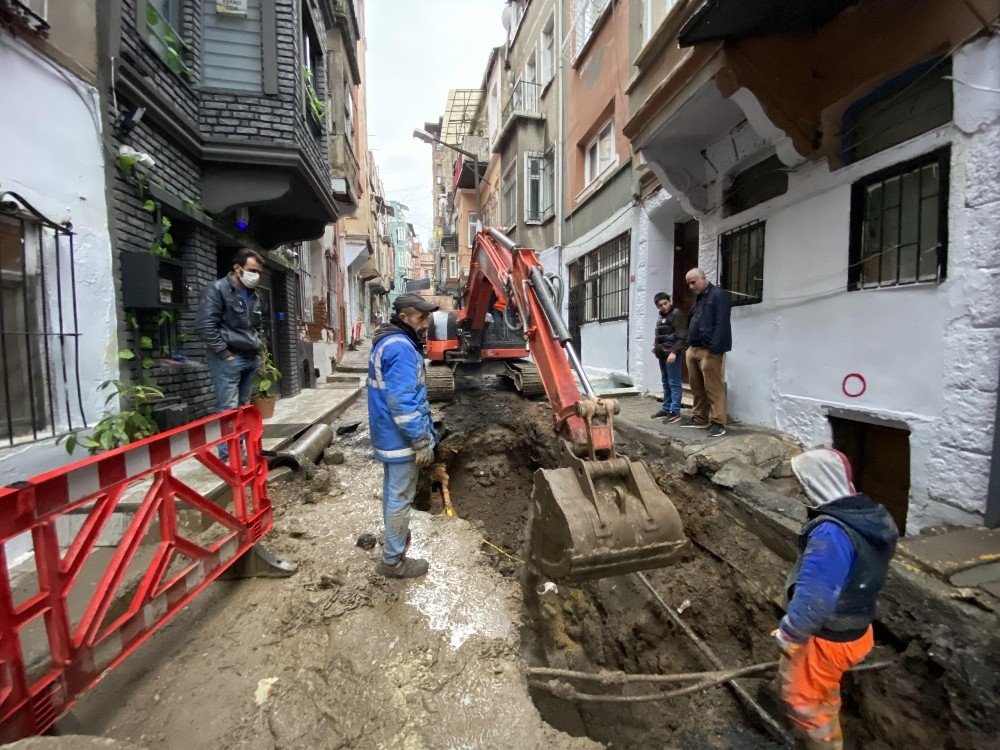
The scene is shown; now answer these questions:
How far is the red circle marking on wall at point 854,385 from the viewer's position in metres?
3.81

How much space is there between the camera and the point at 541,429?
20.9 feet

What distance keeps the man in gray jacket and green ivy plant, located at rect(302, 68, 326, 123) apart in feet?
15.3

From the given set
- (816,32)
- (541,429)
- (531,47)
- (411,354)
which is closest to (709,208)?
(816,32)

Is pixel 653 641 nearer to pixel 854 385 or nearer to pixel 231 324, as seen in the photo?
pixel 854 385

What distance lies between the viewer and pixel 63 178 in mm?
3662

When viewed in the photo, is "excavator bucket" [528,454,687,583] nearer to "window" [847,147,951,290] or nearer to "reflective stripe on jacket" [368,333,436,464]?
"reflective stripe on jacket" [368,333,436,464]

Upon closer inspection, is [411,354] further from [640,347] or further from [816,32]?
[640,347]

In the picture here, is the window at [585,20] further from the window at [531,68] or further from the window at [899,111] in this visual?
the window at [899,111]

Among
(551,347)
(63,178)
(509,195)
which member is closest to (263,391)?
(63,178)

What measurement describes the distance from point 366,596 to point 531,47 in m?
15.4

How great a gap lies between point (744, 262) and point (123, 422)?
6.55 m

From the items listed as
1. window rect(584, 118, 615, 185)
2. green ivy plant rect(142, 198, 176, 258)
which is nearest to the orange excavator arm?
green ivy plant rect(142, 198, 176, 258)

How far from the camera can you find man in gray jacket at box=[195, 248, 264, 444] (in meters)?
4.02

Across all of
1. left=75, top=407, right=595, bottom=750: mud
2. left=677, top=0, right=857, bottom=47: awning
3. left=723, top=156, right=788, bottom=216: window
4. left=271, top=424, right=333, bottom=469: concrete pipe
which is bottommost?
left=75, top=407, right=595, bottom=750: mud
